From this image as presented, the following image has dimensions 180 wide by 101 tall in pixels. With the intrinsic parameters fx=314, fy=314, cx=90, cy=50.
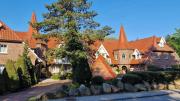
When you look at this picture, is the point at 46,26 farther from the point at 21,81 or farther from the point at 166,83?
the point at 166,83

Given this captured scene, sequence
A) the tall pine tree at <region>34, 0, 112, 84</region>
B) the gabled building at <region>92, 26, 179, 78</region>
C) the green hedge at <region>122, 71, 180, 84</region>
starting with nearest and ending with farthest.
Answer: the green hedge at <region>122, 71, 180, 84</region>
the tall pine tree at <region>34, 0, 112, 84</region>
the gabled building at <region>92, 26, 179, 78</region>

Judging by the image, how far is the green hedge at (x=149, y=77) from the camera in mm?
28725

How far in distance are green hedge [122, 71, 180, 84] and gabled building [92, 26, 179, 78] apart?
88.3 feet

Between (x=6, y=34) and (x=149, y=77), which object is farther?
(x=6, y=34)

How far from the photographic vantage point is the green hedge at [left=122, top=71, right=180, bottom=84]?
28.7 metres

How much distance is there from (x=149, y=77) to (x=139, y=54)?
32815 mm

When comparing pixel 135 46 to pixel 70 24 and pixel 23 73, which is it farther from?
pixel 23 73

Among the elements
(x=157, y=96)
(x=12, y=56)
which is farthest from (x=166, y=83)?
(x=12, y=56)

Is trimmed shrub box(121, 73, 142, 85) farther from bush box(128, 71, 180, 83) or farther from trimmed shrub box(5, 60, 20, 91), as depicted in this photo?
trimmed shrub box(5, 60, 20, 91)

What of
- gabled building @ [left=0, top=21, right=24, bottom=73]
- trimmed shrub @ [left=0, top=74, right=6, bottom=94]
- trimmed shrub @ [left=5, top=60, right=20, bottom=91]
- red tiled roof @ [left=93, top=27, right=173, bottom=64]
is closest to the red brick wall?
gabled building @ [left=0, top=21, right=24, bottom=73]

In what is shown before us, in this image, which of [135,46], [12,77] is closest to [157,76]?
[12,77]

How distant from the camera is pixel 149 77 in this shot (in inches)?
1208

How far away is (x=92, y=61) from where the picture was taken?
141 feet

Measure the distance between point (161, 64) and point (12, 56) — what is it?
3289 cm
